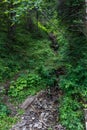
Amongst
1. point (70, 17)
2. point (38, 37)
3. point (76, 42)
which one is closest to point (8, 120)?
point (76, 42)

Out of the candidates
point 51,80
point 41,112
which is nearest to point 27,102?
point 41,112

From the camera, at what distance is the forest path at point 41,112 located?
6500mm

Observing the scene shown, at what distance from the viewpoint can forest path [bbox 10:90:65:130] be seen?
6.50 m

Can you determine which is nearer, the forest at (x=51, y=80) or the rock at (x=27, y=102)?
the forest at (x=51, y=80)

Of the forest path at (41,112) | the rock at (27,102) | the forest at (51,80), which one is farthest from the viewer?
the rock at (27,102)

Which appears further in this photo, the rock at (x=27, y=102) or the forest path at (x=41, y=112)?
the rock at (x=27, y=102)

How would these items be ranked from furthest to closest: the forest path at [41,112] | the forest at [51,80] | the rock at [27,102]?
the rock at [27,102] < the forest at [51,80] < the forest path at [41,112]

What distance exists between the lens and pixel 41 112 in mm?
6988

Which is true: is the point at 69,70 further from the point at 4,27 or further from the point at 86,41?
the point at 4,27

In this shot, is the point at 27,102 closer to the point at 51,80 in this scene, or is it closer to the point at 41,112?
the point at 41,112

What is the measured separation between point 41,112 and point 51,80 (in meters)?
1.35

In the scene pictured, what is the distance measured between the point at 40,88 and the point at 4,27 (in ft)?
16.7

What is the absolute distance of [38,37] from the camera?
47.4ft

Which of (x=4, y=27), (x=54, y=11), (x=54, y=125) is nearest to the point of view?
(x=54, y=125)
